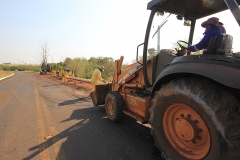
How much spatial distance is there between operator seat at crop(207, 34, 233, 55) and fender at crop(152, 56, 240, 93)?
0.12m

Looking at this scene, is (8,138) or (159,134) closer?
(159,134)

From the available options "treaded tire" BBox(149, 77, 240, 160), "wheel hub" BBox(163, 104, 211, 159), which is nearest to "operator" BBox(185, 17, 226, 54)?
"treaded tire" BBox(149, 77, 240, 160)

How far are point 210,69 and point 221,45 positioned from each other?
370 millimetres

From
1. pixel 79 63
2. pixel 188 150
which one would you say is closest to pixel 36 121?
pixel 188 150

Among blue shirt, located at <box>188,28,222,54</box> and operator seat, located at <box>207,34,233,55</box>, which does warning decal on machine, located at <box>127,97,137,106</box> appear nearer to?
blue shirt, located at <box>188,28,222,54</box>

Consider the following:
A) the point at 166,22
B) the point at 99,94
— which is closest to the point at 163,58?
the point at 166,22

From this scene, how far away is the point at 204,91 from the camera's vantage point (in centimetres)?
199

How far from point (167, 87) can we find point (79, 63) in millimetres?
35176

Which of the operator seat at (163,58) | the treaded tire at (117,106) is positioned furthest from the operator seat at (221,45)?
the treaded tire at (117,106)

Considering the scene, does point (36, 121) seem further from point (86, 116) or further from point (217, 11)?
point (217, 11)

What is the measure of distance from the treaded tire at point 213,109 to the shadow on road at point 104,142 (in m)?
0.87

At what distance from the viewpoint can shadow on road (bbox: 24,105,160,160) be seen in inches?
118

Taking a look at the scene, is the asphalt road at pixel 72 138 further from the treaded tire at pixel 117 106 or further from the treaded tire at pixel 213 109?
the treaded tire at pixel 213 109

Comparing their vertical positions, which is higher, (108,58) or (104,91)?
(108,58)
